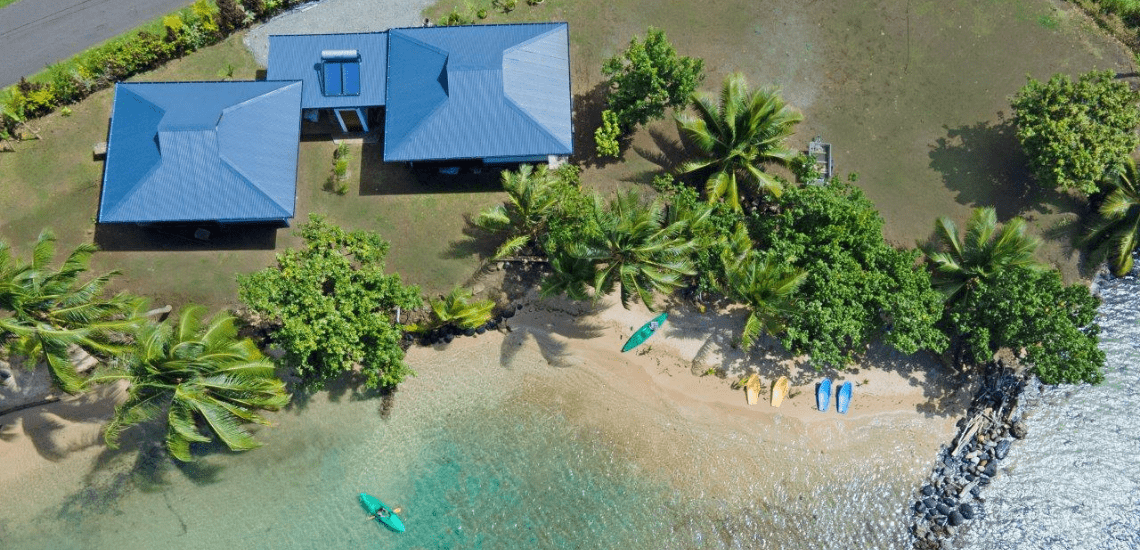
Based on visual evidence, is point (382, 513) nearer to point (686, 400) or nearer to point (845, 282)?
point (686, 400)

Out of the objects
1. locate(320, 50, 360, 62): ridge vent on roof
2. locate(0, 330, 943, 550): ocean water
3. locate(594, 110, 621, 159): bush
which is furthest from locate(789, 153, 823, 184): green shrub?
locate(320, 50, 360, 62): ridge vent on roof

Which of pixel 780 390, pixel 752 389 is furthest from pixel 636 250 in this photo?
pixel 780 390

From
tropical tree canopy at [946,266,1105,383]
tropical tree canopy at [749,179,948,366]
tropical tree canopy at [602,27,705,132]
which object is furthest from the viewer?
tropical tree canopy at [602,27,705,132]

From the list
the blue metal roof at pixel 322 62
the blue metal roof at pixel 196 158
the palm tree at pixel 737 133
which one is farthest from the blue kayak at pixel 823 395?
the blue metal roof at pixel 196 158

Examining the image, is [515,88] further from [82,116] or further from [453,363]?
[82,116]

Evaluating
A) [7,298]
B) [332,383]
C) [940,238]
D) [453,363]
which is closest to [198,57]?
[7,298]

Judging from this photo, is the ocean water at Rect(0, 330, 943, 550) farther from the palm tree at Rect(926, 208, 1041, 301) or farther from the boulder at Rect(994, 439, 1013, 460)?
the palm tree at Rect(926, 208, 1041, 301)
